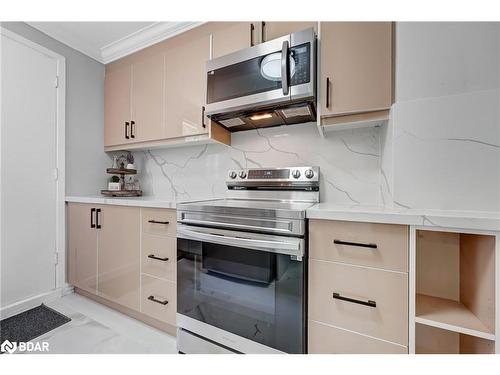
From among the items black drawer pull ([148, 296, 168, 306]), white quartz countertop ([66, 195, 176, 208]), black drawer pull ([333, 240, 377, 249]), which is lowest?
black drawer pull ([148, 296, 168, 306])

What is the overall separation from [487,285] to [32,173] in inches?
113

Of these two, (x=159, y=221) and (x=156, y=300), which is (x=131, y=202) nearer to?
(x=159, y=221)

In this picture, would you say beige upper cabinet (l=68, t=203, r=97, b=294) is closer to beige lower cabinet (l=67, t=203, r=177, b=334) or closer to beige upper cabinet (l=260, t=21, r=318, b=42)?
beige lower cabinet (l=67, t=203, r=177, b=334)

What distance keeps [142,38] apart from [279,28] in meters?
1.28

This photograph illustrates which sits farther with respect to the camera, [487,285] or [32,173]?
[32,173]

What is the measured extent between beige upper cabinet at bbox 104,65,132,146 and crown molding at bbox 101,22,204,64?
130 millimetres

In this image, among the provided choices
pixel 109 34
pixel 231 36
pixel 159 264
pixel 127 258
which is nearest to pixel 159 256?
pixel 159 264

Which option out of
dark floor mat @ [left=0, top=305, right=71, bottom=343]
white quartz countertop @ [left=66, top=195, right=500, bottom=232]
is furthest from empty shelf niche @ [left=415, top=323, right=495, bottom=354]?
dark floor mat @ [left=0, top=305, right=71, bottom=343]

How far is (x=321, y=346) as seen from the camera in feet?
3.40

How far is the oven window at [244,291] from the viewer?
3.49 ft

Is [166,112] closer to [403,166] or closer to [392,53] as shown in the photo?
[392,53]

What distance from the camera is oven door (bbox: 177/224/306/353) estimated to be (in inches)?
41.7
